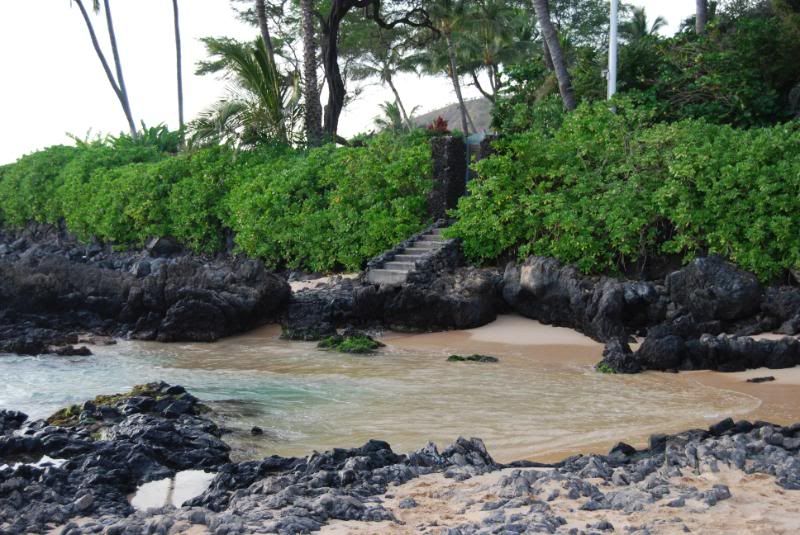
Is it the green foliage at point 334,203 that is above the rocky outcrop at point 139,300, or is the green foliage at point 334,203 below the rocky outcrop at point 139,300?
above

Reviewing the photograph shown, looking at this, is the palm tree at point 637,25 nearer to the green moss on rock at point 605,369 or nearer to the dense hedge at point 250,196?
the dense hedge at point 250,196

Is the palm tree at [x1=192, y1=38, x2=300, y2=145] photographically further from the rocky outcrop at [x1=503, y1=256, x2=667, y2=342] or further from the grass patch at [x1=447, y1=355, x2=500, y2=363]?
the grass patch at [x1=447, y1=355, x2=500, y2=363]

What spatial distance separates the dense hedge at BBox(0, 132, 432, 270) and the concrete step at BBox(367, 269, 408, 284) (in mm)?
1517

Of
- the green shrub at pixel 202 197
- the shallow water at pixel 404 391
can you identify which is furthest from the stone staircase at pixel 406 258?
the green shrub at pixel 202 197

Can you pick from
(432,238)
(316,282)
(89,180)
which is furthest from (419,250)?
(89,180)

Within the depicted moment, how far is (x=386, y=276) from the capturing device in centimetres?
1752

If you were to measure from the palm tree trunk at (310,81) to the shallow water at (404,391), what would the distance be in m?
10.3

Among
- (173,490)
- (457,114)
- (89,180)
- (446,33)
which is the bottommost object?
(173,490)

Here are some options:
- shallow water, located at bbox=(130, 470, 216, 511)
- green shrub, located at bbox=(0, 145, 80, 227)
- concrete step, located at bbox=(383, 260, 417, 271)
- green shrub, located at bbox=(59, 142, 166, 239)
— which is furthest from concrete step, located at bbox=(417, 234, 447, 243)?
green shrub, located at bbox=(0, 145, 80, 227)

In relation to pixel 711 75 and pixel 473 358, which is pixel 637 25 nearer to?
pixel 711 75

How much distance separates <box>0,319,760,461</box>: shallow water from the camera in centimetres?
870

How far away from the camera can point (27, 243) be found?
106 feet

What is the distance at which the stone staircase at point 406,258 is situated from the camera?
17250mm

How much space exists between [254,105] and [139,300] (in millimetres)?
9423
